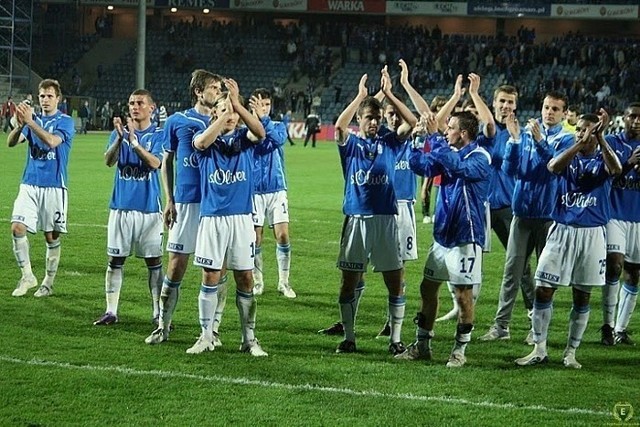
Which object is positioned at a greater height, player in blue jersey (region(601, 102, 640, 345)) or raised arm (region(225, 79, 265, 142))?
raised arm (region(225, 79, 265, 142))

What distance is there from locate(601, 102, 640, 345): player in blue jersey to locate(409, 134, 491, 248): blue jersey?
5.78ft

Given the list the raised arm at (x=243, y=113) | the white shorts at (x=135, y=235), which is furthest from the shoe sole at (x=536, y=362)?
the white shorts at (x=135, y=235)

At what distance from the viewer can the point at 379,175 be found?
912 centimetres

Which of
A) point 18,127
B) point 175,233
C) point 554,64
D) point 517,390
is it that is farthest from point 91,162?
point 554,64

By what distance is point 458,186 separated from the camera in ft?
28.4

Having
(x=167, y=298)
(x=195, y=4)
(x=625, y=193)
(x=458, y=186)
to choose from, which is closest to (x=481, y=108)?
(x=458, y=186)

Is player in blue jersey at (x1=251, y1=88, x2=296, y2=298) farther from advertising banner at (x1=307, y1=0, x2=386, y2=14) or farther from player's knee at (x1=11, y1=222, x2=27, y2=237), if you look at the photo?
advertising banner at (x1=307, y1=0, x2=386, y2=14)

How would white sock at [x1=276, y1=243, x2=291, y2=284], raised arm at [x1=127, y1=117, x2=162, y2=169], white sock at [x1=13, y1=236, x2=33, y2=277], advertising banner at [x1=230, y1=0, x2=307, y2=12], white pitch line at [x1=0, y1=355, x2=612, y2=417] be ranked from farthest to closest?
advertising banner at [x1=230, y1=0, x2=307, y2=12] < white sock at [x1=276, y1=243, x2=291, y2=284] < white sock at [x1=13, y1=236, x2=33, y2=277] < raised arm at [x1=127, y1=117, x2=162, y2=169] < white pitch line at [x1=0, y1=355, x2=612, y2=417]

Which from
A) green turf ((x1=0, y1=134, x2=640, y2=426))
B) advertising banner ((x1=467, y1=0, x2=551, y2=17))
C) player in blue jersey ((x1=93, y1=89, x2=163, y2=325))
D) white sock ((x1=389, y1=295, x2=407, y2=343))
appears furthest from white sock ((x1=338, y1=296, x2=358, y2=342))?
advertising banner ((x1=467, y1=0, x2=551, y2=17))

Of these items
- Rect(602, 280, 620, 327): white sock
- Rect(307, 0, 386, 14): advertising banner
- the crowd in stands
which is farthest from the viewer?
Rect(307, 0, 386, 14): advertising banner

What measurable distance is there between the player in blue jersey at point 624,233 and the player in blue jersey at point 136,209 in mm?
4229

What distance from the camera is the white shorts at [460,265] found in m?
8.59

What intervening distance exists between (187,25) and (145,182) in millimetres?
49792

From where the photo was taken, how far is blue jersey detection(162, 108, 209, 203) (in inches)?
357
